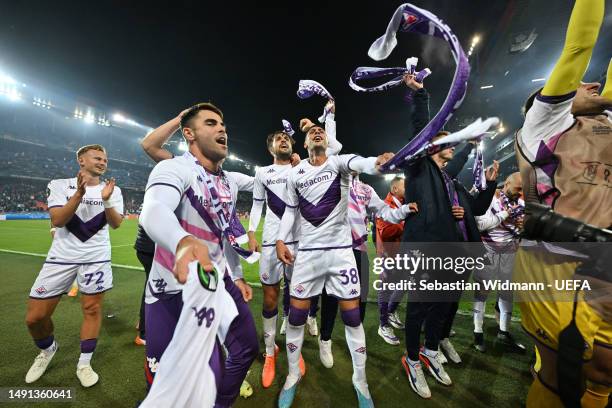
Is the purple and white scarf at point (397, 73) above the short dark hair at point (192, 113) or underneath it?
above

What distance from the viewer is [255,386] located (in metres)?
2.90

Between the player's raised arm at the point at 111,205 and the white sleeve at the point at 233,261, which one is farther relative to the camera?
the player's raised arm at the point at 111,205

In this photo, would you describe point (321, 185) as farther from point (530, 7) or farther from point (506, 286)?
point (530, 7)

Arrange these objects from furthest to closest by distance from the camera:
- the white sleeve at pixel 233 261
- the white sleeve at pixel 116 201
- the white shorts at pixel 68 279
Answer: the white sleeve at pixel 116 201
the white shorts at pixel 68 279
the white sleeve at pixel 233 261

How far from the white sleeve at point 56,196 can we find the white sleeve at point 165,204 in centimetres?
245

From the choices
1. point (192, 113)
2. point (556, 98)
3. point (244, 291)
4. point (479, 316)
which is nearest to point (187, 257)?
point (244, 291)

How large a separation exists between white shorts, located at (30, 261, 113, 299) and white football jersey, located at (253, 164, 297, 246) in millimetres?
1975

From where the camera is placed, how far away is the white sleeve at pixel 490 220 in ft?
12.6

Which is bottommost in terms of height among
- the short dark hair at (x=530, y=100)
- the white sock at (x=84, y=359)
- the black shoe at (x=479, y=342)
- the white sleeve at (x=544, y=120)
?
the white sock at (x=84, y=359)

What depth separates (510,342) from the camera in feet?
12.3

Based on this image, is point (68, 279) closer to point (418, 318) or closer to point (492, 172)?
point (418, 318)

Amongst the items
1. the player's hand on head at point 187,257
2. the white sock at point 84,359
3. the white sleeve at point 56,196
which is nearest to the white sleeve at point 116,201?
the white sleeve at point 56,196

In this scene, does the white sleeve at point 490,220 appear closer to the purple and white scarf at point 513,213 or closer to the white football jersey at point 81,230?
the purple and white scarf at point 513,213

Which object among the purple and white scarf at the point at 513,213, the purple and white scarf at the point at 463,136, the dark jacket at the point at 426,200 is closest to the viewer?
the purple and white scarf at the point at 463,136
